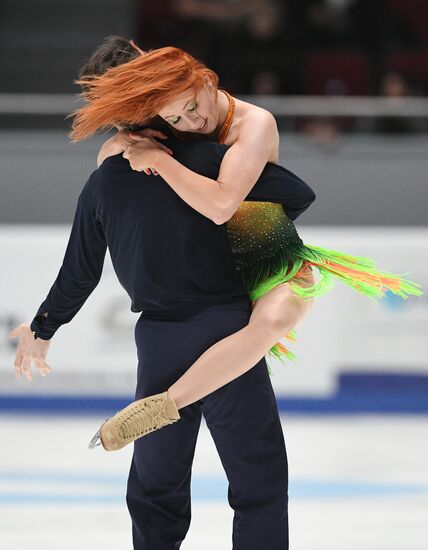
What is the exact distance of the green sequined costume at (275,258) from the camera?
2709mm

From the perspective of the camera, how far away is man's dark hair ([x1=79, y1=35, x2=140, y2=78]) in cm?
259

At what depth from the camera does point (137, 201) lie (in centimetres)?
267

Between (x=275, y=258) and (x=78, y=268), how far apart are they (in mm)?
526

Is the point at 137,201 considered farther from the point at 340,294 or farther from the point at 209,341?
the point at 340,294

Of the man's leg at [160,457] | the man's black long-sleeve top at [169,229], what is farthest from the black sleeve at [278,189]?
the man's leg at [160,457]

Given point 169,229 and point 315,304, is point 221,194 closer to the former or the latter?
point 169,229

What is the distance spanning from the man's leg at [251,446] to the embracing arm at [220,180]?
0.32m

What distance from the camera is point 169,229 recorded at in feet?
8.74

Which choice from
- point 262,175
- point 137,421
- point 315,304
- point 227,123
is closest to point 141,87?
point 227,123

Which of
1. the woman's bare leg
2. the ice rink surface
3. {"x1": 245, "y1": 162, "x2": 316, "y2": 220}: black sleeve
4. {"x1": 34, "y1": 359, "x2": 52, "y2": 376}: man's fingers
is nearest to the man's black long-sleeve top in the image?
{"x1": 245, "y1": 162, "x2": 316, "y2": 220}: black sleeve

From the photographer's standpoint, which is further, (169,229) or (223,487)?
(223,487)

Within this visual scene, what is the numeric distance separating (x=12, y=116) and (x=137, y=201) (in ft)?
14.1

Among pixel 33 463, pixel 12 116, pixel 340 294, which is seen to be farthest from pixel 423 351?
pixel 12 116

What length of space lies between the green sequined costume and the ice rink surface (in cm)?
139
